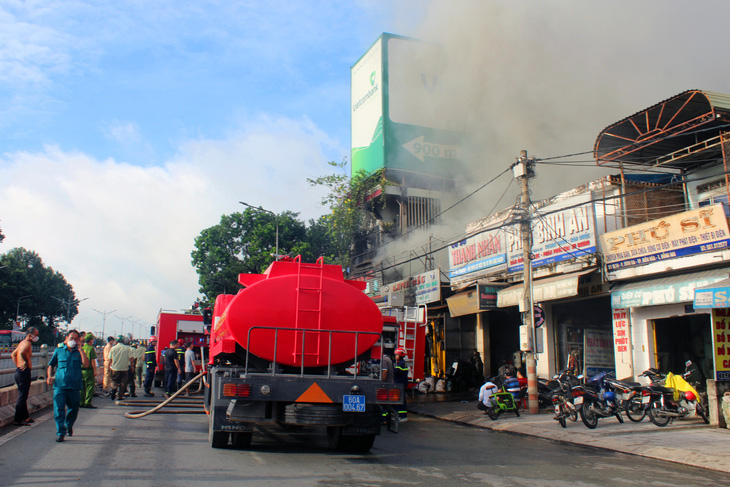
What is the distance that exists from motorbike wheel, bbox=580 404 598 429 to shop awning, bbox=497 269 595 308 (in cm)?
378

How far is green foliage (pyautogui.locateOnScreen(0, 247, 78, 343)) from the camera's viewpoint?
5669 cm

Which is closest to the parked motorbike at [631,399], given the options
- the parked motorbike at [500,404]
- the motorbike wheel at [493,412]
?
the parked motorbike at [500,404]

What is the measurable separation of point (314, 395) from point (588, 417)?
20.2 ft

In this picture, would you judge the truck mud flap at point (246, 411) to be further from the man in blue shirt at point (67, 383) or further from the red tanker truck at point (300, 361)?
the man in blue shirt at point (67, 383)

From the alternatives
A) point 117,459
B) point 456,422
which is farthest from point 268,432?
point 456,422

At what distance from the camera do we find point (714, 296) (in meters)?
10.9

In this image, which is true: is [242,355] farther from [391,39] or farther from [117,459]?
[391,39]

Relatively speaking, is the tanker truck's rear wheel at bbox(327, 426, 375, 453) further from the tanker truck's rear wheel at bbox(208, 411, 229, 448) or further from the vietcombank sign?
the vietcombank sign

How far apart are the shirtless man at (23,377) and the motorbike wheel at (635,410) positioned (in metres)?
10.6

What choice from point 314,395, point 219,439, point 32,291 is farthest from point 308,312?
→ point 32,291

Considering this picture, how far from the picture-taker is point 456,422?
514 inches

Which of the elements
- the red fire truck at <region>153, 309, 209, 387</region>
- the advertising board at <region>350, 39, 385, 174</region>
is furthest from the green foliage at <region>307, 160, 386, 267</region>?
the red fire truck at <region>153, 309, 209, 387</region>

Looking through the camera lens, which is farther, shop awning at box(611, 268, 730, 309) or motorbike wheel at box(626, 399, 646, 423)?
shop awning at box(611, 268, 730, 309)

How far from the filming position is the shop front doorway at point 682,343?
1442 cm
